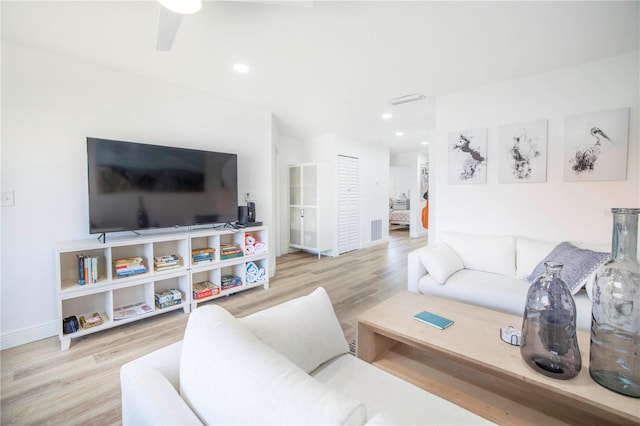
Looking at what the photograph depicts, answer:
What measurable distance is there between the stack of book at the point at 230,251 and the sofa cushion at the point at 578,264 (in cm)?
277

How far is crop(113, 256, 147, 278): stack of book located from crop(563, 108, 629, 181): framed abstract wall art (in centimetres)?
398

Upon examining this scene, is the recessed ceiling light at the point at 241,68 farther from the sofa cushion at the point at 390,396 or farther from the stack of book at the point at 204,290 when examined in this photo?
the sofa cushion at the point at 390,396

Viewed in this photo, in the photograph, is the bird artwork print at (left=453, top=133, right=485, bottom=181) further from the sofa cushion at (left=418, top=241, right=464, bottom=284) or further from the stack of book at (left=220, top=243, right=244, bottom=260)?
the stack of book at (left=220, top=243, right=244, bottom=260)

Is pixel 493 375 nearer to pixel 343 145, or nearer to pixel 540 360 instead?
pixel 540 360

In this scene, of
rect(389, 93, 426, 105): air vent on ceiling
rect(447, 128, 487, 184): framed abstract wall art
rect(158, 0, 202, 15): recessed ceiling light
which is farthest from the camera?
rect(389, 93, 426, 105): air vent on ceiling

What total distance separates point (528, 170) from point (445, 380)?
7.68 feet

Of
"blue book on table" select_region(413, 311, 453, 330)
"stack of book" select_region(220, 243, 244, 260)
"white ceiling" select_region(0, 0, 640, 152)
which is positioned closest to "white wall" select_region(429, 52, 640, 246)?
"white ceiling" select_region(0, 0, 640, 152)

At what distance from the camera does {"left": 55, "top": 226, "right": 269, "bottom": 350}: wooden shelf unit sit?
2.23 meters

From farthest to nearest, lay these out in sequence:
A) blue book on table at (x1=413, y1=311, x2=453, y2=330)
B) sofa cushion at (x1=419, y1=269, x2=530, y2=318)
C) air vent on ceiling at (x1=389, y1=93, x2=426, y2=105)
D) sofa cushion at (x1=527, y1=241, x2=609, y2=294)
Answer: air vent on ceiling at (x1=389, y1=93, x2=426, y2=105), sofa cushion at (x1=419, y1=269, x2=530, y2=318), sofa cushion at (x1=527, y1=241, x2=609, y2=294), blue book on table at (x1=413, y1=311, x2=453, y2=330)

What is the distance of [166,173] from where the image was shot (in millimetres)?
2723

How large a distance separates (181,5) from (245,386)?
1649 millimetres

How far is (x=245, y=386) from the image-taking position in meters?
0.67

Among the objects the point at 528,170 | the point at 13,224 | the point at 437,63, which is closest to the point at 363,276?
the point at 528,170

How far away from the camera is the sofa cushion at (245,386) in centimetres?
57
